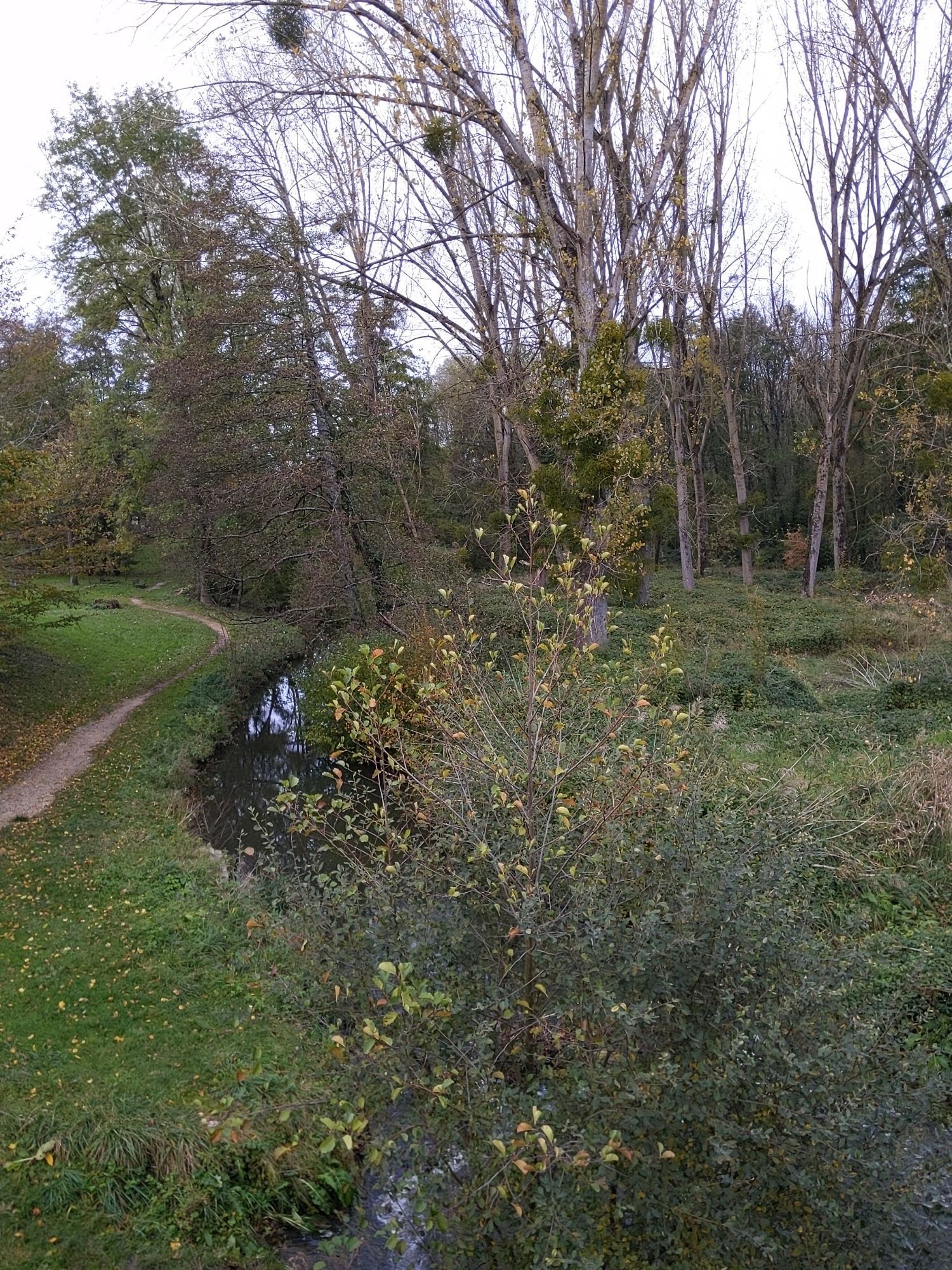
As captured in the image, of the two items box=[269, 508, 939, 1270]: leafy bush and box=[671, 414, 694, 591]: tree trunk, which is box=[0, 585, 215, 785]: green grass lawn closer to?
box=[269, 508, 939, 1270]: leafy bush

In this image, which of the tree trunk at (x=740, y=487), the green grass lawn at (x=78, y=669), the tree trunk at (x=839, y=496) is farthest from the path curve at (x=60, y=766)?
the tree trunk at (x=839, y=496)

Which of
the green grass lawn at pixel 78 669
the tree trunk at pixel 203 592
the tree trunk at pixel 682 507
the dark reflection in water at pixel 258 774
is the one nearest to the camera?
the dark reflection in water at pixel 258 774

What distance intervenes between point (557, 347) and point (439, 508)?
8985 millimetres

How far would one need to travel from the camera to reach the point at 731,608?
21203 millimetres

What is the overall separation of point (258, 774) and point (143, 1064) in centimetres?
879

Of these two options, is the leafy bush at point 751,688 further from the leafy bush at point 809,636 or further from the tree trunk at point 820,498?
the tree trunk at point 820,498

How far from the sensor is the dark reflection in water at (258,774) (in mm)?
11492

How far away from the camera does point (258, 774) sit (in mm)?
14758

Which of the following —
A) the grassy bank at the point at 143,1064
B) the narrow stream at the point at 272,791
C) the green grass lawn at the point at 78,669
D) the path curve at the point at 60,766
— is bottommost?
the narrow stream at the point at 272,791

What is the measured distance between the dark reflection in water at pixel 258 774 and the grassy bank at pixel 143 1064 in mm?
1312

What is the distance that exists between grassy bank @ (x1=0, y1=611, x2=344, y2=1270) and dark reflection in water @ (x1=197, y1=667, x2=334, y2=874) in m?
1.31

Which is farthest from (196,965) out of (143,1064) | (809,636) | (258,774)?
(809,636)

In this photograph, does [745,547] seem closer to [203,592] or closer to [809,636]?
[809,636]

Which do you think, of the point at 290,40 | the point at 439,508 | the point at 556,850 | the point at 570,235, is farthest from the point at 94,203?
the point at 556,850
